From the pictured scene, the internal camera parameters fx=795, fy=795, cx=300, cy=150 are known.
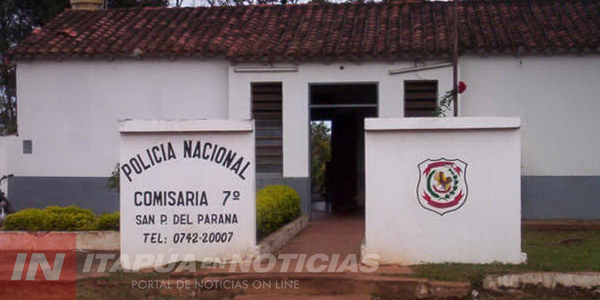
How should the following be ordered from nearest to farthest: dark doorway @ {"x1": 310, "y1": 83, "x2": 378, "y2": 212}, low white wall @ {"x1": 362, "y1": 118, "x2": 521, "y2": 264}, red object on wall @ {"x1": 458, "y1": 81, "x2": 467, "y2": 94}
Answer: low white wall @ {"x1": 362, "y1": 118, "x2": 521, "y2": 264}, red object on wall @ {"x1": 458, "y1": 81, "x2": 467, "y2": 94}, dark doorway @ {"x1": 310, "y1": 83, "x2": 378, "y2": 212}

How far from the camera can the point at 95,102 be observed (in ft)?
58.0

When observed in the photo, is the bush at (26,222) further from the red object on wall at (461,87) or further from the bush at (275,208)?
the red object on wall at (461,87)

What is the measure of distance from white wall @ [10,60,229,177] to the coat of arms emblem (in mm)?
7894

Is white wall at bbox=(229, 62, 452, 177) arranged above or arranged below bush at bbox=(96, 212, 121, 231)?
above

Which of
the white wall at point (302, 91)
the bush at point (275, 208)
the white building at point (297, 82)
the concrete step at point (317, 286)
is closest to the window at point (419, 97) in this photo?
the white building at point (297, 82)

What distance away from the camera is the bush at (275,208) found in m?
12.2

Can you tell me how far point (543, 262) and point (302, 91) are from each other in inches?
304

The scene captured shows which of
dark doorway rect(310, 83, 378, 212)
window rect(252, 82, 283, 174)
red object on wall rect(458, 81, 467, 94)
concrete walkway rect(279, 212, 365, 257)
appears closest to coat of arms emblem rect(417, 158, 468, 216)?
concrete walkway rect(279, 212, 365, 257)

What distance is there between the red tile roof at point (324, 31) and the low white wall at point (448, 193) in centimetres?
645

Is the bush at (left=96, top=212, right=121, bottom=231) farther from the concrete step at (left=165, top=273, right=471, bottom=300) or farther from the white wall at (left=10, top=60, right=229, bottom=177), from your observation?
the white wall at (left=10, top=60, right=229, bottom=177)

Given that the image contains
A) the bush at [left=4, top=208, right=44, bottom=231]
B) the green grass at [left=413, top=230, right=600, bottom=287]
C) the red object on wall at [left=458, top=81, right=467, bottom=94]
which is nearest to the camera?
the green grass at [left=413, top=230, right=600, bottom=287]

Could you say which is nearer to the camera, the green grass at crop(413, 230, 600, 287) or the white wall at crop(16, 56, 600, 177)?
the green grass at crop(413, 230, 600, 287)

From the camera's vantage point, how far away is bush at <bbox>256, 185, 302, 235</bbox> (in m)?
12.2

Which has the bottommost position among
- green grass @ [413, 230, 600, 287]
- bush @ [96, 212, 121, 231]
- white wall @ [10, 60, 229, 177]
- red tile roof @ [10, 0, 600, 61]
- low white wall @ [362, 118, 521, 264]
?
green grass @ [413, 230, 600, 287]
